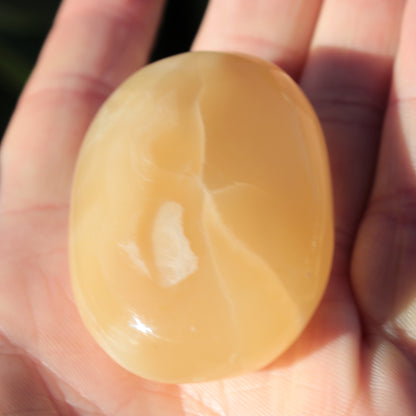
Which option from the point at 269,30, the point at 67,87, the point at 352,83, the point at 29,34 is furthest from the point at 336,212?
the point at 29,34

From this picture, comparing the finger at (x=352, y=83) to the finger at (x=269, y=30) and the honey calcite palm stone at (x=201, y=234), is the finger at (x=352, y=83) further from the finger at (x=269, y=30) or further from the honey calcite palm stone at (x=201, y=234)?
the honey calcite palm stone at (x=201, y=234)

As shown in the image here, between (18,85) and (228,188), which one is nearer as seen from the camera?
(228,188)

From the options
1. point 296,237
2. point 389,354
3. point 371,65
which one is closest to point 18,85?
point 371,65

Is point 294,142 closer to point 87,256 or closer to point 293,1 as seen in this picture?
point 87,256

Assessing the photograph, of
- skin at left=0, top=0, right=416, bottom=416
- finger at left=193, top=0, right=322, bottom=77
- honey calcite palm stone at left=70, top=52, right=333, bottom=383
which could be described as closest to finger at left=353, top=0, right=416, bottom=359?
skin at left=0, top=0, right=416, bottom=416

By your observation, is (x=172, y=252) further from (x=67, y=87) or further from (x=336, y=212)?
(x=67, y=87)
